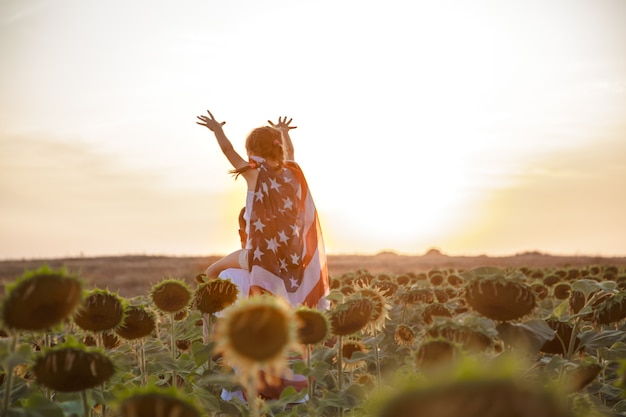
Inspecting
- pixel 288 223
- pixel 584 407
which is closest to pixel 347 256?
pixel 288 223

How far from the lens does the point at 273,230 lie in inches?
280

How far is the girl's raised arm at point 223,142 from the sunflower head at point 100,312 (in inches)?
141

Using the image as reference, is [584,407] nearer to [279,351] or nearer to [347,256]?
[279,351]

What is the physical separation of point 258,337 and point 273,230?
206 inches

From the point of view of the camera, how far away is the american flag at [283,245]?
7.00m

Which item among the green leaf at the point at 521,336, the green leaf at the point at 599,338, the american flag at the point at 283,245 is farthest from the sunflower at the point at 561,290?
the green leaf at the point at 521,336

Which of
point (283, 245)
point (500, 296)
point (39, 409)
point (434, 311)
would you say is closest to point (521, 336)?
point (500, 296)

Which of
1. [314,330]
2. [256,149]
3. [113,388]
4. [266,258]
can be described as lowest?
[113,388]

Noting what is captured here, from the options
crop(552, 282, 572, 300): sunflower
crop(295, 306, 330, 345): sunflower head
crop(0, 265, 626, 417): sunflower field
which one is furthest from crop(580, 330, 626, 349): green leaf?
crop(552, 282, 572, 300): sunflower

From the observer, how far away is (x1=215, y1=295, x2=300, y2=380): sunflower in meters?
1.89

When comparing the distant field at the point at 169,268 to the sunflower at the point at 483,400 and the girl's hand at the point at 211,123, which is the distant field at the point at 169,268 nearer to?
the girl's hand at the point at 211,123

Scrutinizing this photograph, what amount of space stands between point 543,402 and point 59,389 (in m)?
1.73

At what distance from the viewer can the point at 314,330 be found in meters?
3.29

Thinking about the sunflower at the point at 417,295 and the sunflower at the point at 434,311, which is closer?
the sunflower at the point at 434,311
